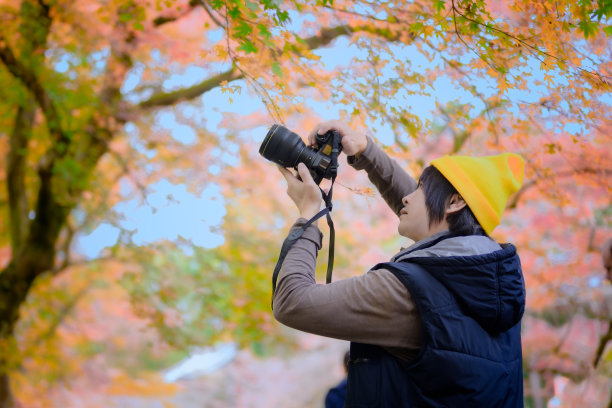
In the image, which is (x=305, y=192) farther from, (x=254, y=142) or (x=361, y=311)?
(x=254, y=142)

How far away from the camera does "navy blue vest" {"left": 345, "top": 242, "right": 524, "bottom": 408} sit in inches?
43.4

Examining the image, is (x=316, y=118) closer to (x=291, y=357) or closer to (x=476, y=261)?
(x=476, y=261)

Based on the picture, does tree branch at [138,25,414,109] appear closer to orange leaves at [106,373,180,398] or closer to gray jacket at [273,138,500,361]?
gray jacket at [273,138,500,361]

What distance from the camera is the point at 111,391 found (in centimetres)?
871

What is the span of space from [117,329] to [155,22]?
624 cm

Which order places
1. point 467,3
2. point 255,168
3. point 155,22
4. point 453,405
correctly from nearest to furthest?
point 453,405
point 467,3
point 155,22
point 255,168

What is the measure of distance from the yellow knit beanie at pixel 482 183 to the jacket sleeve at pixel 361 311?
31 cm

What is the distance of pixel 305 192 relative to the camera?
1.35m

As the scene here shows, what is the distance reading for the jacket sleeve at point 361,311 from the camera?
113cm

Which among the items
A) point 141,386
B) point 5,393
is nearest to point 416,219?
point 5,393

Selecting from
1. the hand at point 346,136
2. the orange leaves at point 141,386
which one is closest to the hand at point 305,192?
the hand at point 346,136

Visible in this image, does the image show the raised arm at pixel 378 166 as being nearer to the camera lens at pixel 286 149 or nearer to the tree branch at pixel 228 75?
the camera lens at pixel 286 149

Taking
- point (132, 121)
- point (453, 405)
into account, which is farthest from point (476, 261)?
point (132, 121)

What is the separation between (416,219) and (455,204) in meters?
0.10
